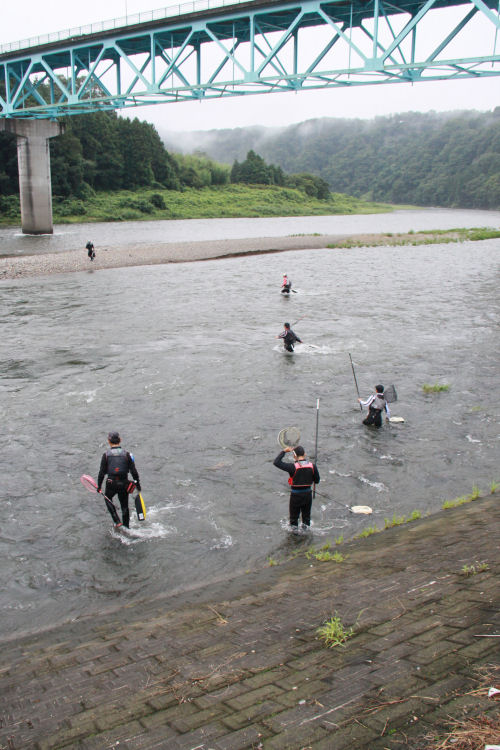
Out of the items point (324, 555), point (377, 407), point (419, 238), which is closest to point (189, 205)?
point (419, 238)

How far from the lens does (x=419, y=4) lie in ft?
123

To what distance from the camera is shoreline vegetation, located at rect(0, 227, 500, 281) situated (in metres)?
41.8

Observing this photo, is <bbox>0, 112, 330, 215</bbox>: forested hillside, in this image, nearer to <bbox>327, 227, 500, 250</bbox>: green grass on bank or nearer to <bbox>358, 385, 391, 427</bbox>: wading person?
<bbox>327, 227, 500, 250</bbox>: green grass on bank

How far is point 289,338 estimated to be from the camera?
20875 millimetres

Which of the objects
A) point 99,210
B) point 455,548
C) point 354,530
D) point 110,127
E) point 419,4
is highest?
point 110,127

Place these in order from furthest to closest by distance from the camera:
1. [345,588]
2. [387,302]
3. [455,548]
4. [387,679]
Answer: [387,302] → [455,548] → [345,588] → [387,679]

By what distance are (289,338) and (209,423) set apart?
6.61 m

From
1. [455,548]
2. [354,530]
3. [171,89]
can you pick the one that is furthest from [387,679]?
[171,89]

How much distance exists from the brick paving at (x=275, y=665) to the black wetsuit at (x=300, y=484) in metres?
1.75

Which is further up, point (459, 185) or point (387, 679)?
point (459, 185)

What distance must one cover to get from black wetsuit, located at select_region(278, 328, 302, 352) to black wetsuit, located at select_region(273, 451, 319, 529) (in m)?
10.8

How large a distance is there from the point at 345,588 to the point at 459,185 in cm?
19288

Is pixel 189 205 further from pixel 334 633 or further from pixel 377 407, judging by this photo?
pixel 334 633

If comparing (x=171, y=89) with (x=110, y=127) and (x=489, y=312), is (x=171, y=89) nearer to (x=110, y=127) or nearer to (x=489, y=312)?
(x=489, y=312)
